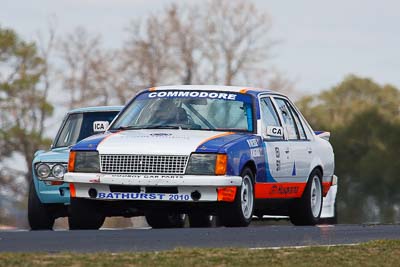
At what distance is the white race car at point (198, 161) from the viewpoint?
13.5 m

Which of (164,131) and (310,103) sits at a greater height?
(164,131)

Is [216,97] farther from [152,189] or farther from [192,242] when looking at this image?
[192,242]

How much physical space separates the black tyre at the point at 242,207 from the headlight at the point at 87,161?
1.31 metres

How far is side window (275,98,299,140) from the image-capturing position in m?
15.9

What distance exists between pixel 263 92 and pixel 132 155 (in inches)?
99.3

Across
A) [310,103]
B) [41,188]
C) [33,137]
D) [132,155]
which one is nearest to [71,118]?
[41,188]

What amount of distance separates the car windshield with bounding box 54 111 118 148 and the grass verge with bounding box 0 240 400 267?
713 centimetres

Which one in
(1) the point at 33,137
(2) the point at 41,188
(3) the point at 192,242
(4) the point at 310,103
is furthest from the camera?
(4) the point at 310,103

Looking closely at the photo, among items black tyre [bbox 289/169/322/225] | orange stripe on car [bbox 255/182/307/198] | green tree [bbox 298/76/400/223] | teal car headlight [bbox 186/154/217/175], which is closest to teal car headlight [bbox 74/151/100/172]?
teal car headlight [bbox 186/154/217/175]

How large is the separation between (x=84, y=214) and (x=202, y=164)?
1450mm

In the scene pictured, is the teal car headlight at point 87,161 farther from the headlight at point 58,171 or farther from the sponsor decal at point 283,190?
the headlight at point 58,171

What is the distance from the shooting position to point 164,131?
1425cm

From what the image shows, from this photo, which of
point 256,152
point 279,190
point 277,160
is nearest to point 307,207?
point 279,190

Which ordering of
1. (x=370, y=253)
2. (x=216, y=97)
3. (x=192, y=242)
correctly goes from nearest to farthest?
1. (x=370, y=253)
2. (x=192, y=242)
3. (x=216, y=97)
